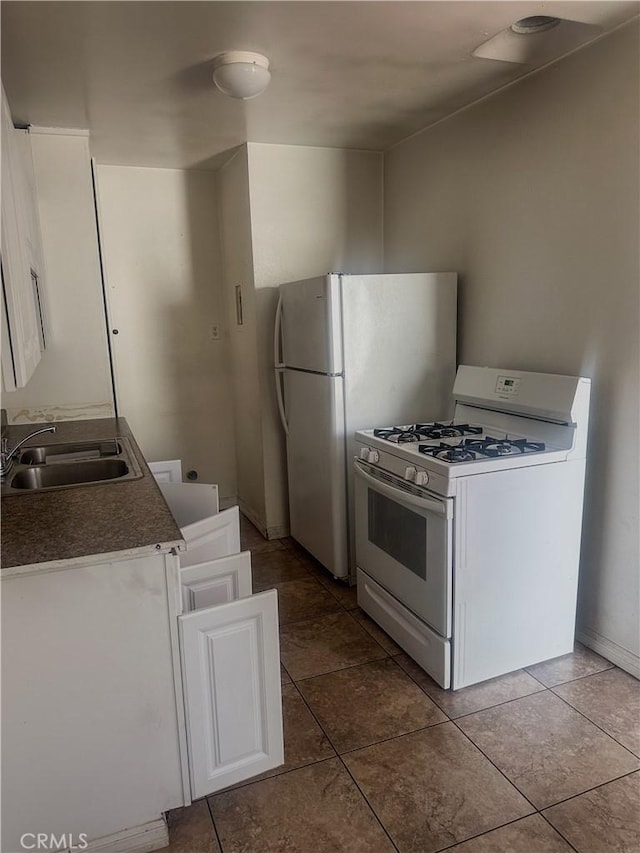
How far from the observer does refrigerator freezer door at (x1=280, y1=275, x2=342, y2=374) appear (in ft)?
8.88

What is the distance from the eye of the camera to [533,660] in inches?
89.5

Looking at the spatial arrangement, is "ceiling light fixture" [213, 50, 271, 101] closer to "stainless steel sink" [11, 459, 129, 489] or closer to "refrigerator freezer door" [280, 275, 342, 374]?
"refrigerator freezer door" [280, 275, 342, 374]

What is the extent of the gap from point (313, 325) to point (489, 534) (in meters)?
1.34

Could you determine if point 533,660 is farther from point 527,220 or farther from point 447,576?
point 527,220

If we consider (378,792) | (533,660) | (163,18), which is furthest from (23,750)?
(163,18)

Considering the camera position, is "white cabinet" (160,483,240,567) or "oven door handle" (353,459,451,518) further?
"oven door handle" (353,459,451,518)

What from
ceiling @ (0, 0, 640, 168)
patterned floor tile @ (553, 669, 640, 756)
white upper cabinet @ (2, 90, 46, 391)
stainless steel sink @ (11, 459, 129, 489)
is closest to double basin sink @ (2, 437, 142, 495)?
stainless steel sink @ (11, 459, 129, 489)

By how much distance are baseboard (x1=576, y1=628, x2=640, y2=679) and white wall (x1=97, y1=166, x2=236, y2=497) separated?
8.42ft

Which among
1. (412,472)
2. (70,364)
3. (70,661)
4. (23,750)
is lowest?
(23,750)

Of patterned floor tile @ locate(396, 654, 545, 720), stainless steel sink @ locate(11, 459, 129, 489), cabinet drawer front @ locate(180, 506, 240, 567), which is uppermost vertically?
stainless steel sink @ locate(11, 459, 129, 489)

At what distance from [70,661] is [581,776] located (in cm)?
150

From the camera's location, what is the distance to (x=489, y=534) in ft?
6.86

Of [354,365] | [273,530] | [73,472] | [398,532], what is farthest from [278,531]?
[73,472]

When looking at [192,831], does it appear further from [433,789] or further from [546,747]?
[546,747]
